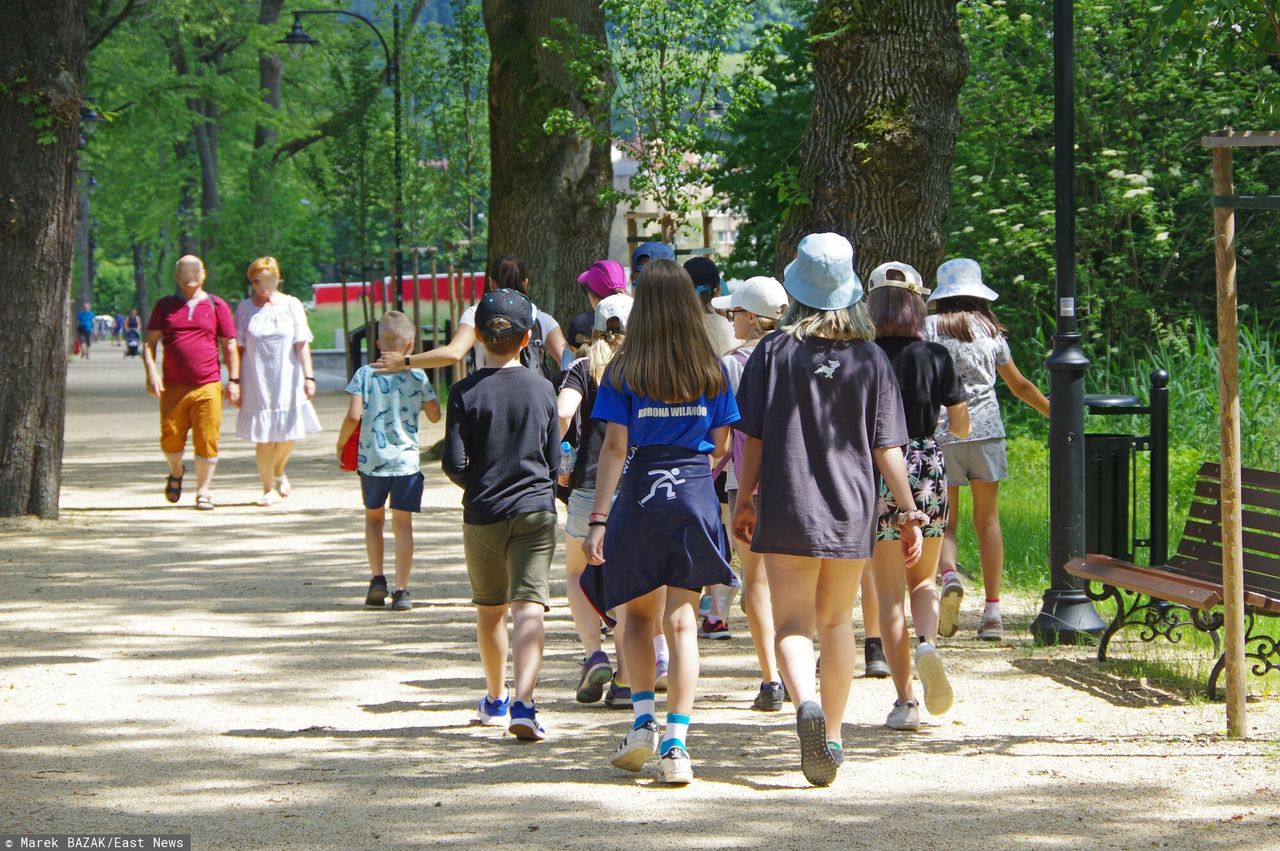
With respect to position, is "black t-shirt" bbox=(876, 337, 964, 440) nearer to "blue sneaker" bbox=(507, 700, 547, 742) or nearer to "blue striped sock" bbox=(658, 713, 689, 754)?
"blue striped sock" bbox=(658, 713, 689, 754)

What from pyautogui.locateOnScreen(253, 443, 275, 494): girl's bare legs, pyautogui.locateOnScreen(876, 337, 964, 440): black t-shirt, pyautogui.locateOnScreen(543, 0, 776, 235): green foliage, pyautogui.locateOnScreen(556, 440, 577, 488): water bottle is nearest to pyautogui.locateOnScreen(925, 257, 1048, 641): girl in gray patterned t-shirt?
pyautogui.locateOnScreen(876, 337, 964, 440): black t-shirt

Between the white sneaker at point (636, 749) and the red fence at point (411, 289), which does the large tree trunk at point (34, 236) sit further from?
the white sneaker at point (636, 749)

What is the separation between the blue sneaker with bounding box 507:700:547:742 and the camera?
20.9ft

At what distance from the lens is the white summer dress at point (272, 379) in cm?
1461

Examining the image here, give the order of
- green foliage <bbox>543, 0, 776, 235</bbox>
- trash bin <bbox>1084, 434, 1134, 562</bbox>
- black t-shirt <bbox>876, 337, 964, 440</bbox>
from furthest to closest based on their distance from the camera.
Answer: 1. green foliage <bbox>543, 0, 776, 235</bbox>
2. trash bin <bbox>1084, 434, 1134, 562</bbox>
3. black t-shirt <bbox>876, 337, 964, 440</bbox>

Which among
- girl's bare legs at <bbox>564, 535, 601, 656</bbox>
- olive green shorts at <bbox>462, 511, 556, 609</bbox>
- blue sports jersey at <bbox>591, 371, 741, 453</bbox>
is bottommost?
A: girl's bare legs at <bbox>564, 535, 601, 656</bbox>

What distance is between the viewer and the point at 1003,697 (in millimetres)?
7191

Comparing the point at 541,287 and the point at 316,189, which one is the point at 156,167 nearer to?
the point at 316,189

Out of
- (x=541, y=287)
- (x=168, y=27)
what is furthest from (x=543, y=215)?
(x=168, y=27)

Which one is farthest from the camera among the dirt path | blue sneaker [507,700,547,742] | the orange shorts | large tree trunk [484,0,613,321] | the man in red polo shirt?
large tree trunk [484,0,613,321]

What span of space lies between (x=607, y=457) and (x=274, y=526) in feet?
25.5

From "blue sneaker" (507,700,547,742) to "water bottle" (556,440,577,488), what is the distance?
1.10m

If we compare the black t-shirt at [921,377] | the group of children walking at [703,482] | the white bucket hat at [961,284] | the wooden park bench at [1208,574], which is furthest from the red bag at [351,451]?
the wooden park bench at [1208,574]

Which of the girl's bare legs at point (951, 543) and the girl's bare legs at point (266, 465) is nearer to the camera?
the girl's bare legs at point (951, 543)
